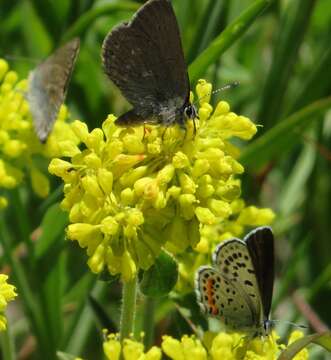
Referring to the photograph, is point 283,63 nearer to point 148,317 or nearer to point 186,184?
point 148,317

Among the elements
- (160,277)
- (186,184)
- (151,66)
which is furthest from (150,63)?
(160,277)

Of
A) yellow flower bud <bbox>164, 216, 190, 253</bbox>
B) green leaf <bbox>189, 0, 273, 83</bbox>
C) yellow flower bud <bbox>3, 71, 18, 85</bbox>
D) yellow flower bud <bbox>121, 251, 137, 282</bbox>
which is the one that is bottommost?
yellow flower bud <bbox>121, 251, 137, 282</bbox>

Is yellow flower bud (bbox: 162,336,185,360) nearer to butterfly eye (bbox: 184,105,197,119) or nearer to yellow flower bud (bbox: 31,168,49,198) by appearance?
butterfly eye (bbox: 184,105,197,119)

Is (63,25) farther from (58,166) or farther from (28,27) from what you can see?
(58,166)

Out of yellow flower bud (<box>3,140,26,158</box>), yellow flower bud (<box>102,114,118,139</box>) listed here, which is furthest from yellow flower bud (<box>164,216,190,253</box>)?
yellow flower bud (<box>3,140,26,158</box>)

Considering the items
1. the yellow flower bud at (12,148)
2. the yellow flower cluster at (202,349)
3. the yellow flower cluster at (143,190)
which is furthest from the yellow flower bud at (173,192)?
the yellow flower bud at (12,148)

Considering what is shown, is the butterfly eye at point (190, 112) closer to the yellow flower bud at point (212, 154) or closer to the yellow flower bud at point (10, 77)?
the yellow flower bud at point (212, 154)
